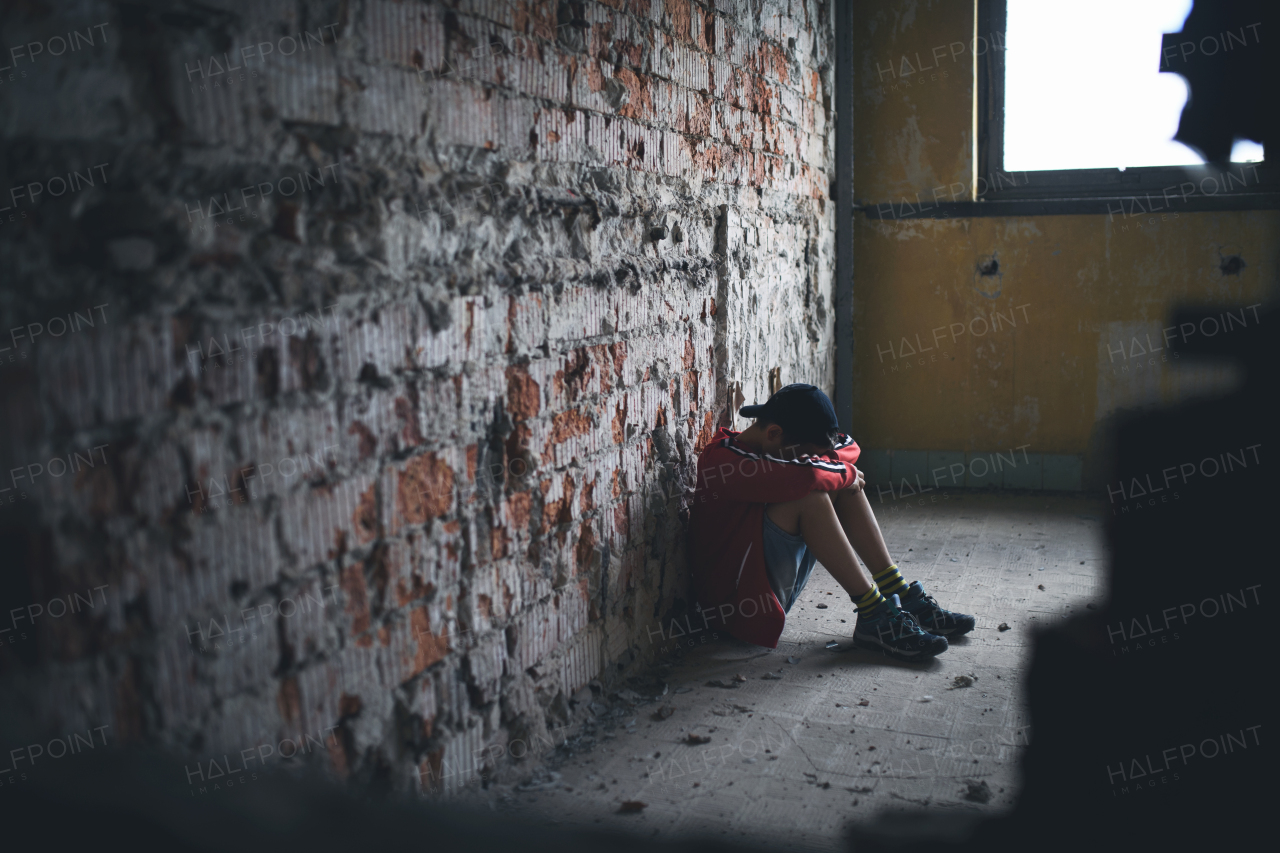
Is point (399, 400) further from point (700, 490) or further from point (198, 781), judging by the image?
point (700, 490)

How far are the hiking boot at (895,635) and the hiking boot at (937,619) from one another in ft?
0.22

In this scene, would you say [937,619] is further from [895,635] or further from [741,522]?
[741,522]

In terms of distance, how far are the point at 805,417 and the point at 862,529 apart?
15.5 inches

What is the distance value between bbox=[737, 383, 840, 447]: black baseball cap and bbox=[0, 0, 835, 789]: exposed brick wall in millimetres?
331

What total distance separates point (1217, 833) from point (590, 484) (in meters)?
1.38

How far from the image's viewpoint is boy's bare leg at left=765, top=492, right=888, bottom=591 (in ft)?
7.68

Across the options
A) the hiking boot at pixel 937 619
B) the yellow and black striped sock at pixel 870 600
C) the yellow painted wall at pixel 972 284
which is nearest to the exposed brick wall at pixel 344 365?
the yellow and black striped sock at pixel 870 600

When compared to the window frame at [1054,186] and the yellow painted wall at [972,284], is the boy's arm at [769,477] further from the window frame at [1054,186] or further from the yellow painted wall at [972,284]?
the window frame at [1054,186]

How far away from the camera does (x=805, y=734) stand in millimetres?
1938

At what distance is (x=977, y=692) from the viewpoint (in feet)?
6.98

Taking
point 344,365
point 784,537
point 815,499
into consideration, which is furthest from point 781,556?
point 344,365

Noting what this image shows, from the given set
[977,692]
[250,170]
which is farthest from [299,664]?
[977,692]

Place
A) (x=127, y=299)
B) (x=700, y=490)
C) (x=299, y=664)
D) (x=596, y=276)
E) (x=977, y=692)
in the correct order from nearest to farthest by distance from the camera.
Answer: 1. (x=127, y=299)
2. (x=299, y=664)
3. (x=596, y=276)
4. (x=977, y=692)
5. (x=700, y=490)

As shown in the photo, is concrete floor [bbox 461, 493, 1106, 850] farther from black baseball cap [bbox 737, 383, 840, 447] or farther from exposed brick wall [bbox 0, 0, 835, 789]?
black baseball cap [bbox 737, 383, 840, 447]
